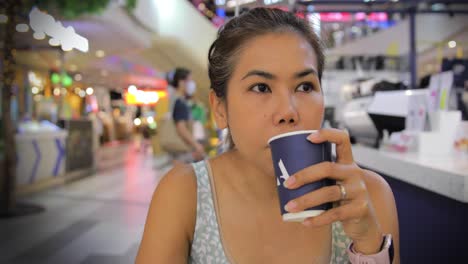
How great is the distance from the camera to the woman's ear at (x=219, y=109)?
946 millimetres

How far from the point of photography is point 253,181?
922mm

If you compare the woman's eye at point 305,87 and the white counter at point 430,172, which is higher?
the woman's eye at point 305,87

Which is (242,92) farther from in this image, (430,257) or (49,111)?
(49,111)

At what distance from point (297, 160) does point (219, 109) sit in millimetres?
429

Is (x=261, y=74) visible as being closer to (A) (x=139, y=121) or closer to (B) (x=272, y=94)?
(B) (x=272, y=94)

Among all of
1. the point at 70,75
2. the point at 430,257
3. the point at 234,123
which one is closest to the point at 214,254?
the point at 234,123

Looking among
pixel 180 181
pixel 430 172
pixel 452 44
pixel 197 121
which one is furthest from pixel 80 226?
pixel 452 44

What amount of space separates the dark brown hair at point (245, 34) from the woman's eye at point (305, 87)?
0.41ft

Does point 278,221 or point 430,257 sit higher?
point 278,221

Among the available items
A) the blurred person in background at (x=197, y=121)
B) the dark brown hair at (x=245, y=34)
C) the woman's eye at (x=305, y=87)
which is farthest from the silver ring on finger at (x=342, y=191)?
the blurred person in background at (x=197, y=121)

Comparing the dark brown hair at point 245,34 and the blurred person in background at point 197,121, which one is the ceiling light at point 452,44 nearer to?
the blurred person in background at point 197,121

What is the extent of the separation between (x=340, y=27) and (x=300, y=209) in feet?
56.4

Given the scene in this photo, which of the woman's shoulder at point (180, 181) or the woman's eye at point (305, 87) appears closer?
the woman's eye at point (305, 87)

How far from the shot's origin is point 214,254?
839 millimetres
